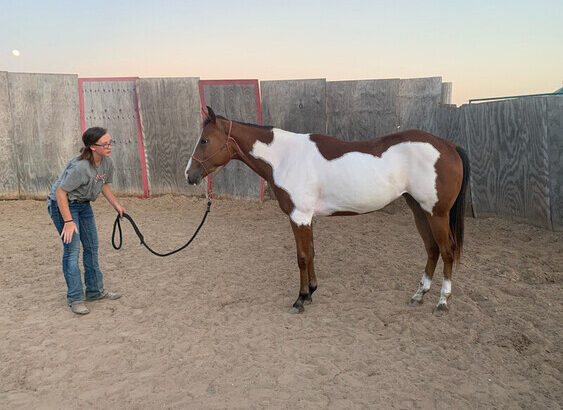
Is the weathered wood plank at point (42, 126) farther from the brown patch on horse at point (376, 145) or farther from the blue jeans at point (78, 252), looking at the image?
the brown patch on horse at point (376, 145)

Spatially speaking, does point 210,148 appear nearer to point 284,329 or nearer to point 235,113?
point 284,329

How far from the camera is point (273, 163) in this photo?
396cm

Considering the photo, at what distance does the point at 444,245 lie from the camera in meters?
3.79

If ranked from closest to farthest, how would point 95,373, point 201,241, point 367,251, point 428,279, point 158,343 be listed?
point 95,373 < point 158,343 < point 428,279 < point 367,251 < point 201,241

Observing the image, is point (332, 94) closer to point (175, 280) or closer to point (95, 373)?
point (175, 280)

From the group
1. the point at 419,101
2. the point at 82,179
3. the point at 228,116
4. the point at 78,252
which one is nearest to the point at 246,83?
the point at 228,116

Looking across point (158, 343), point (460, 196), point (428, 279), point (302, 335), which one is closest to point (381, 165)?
point (460, 196)

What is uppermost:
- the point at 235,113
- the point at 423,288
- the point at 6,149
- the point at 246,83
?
the point at 246,83

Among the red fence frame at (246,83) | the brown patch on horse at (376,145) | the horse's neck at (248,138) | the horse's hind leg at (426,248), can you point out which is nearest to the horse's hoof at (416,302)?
the horse's hind leg at (426,248)

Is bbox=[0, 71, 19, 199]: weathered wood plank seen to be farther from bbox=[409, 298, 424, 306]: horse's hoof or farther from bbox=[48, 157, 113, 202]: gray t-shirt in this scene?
bbox=[409, 298, 424, 306]: horse's hoof

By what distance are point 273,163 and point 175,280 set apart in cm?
173

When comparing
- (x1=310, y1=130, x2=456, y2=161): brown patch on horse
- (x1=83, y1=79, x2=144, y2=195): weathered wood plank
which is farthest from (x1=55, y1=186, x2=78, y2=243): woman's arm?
(x1=83, y1=79, x2=144, y2=195): weathered wood plank

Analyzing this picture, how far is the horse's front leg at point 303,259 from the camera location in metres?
3.84

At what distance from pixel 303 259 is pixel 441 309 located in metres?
1.25
